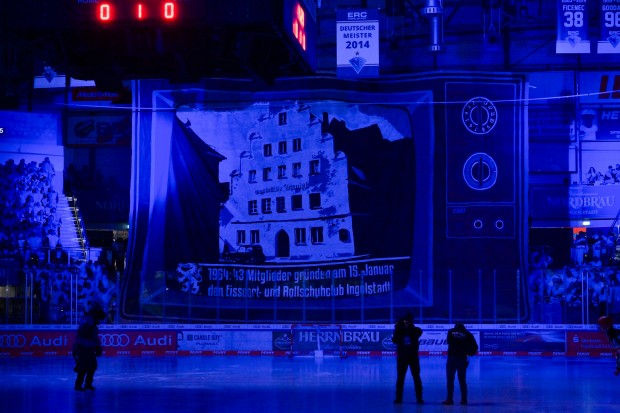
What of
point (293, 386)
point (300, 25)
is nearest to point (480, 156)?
point (293, 386)

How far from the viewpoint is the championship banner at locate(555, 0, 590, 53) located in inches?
1491

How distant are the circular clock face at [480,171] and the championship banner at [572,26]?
521cm

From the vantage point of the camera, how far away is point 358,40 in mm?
36594

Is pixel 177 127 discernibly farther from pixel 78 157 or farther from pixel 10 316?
pixel 10 316

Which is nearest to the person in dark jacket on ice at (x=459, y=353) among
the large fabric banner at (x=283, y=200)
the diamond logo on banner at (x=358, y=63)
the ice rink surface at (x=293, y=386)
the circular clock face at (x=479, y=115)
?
the ice rink surface at (x=293, y=386)

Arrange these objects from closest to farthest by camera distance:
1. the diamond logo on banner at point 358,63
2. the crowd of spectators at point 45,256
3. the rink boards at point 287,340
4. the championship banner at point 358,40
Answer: the championship banner at point 358,40 → the diamond logo on banner at point 358,63 → the rink boards at point 287,340 → the crowd of spectators at point 45,256

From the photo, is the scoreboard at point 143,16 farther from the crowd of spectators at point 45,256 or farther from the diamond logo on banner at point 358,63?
the crowd of spectators at point 45,256

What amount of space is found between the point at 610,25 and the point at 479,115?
19.8ft

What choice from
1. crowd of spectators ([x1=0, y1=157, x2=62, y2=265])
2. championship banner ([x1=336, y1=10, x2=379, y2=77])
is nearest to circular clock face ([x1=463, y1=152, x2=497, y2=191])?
championship banner ([x1=336, y1=10, x2=379, y2=77])

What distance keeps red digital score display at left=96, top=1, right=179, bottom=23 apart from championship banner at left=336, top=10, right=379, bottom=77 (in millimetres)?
24333

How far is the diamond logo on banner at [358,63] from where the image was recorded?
3669 cm

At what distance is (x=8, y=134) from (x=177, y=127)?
6.52m

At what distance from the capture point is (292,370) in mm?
29141

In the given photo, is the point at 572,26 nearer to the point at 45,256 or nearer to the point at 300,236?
the point at 300,236
